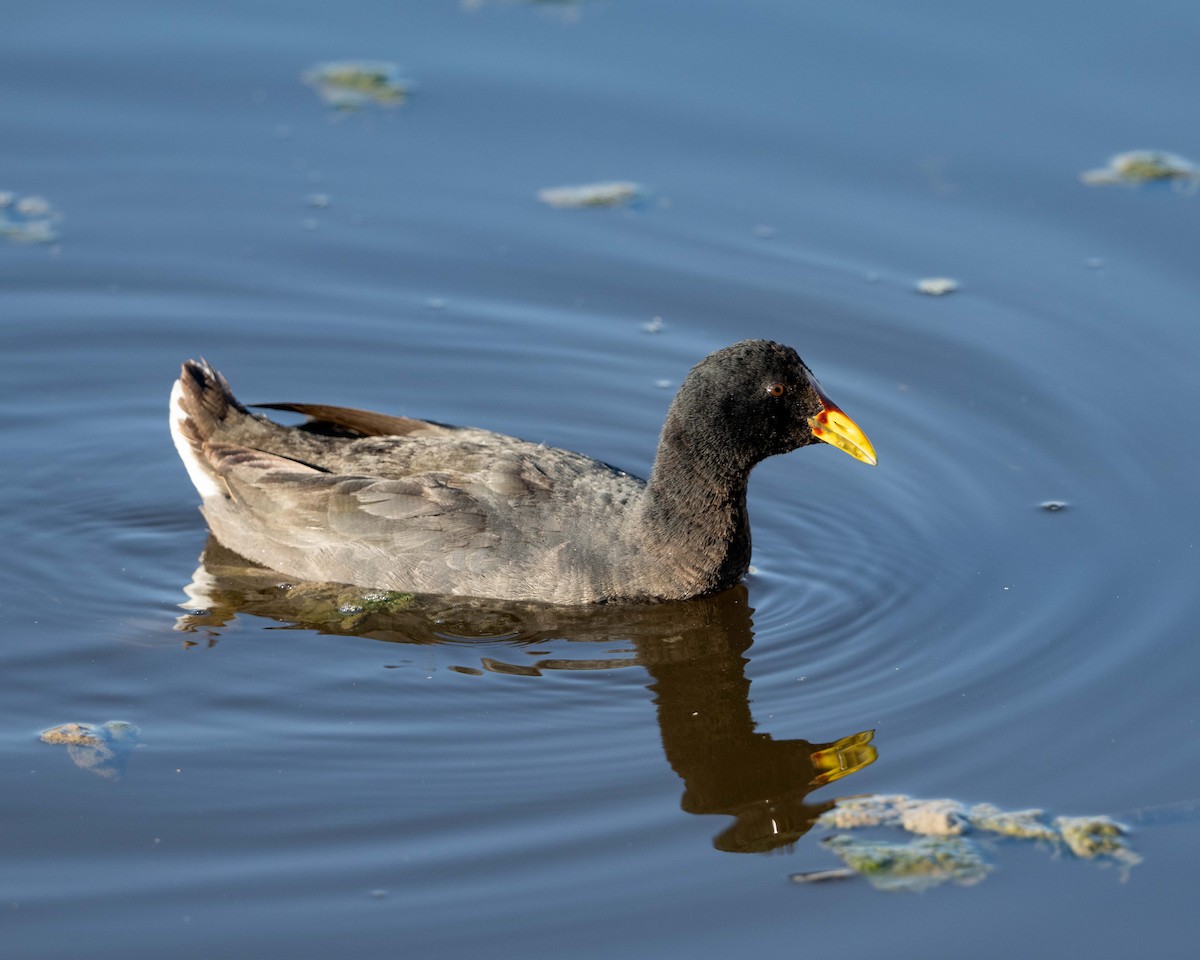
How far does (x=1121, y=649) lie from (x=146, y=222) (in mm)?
7390

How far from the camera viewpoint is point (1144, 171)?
12477mm

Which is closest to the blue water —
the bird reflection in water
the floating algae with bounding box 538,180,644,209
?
the bird reflection in water

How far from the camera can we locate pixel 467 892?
6680 mm

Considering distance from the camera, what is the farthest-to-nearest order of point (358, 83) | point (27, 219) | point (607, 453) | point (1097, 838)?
point (358, 83) → point (27, 219) → point (607, 453) → point (1097, 838)

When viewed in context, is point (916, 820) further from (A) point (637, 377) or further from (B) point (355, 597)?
(A) point (637, 377)

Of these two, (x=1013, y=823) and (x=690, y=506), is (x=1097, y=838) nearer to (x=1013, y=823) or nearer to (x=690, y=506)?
(x=1013, y=823)

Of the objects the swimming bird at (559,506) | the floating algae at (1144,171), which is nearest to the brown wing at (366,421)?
the swimming bird at (559,506)

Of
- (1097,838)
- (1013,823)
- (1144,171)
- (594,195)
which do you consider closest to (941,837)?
(1013,823)

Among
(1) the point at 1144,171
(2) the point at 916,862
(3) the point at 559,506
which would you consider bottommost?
(2) the point at 916,862

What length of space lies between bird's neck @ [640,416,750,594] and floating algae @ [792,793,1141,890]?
203cm

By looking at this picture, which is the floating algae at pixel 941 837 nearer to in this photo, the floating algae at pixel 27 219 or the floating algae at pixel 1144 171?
the floating algae at pixel 1144 171

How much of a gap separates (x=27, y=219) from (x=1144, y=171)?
7.94 meters

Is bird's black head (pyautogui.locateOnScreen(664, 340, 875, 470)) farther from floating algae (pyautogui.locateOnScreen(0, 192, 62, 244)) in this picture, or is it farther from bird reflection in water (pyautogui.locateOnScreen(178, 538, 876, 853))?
floating algae (pyautogui.locateOnScreen(0, 192, 62, 244))

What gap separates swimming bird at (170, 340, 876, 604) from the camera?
8.96m
